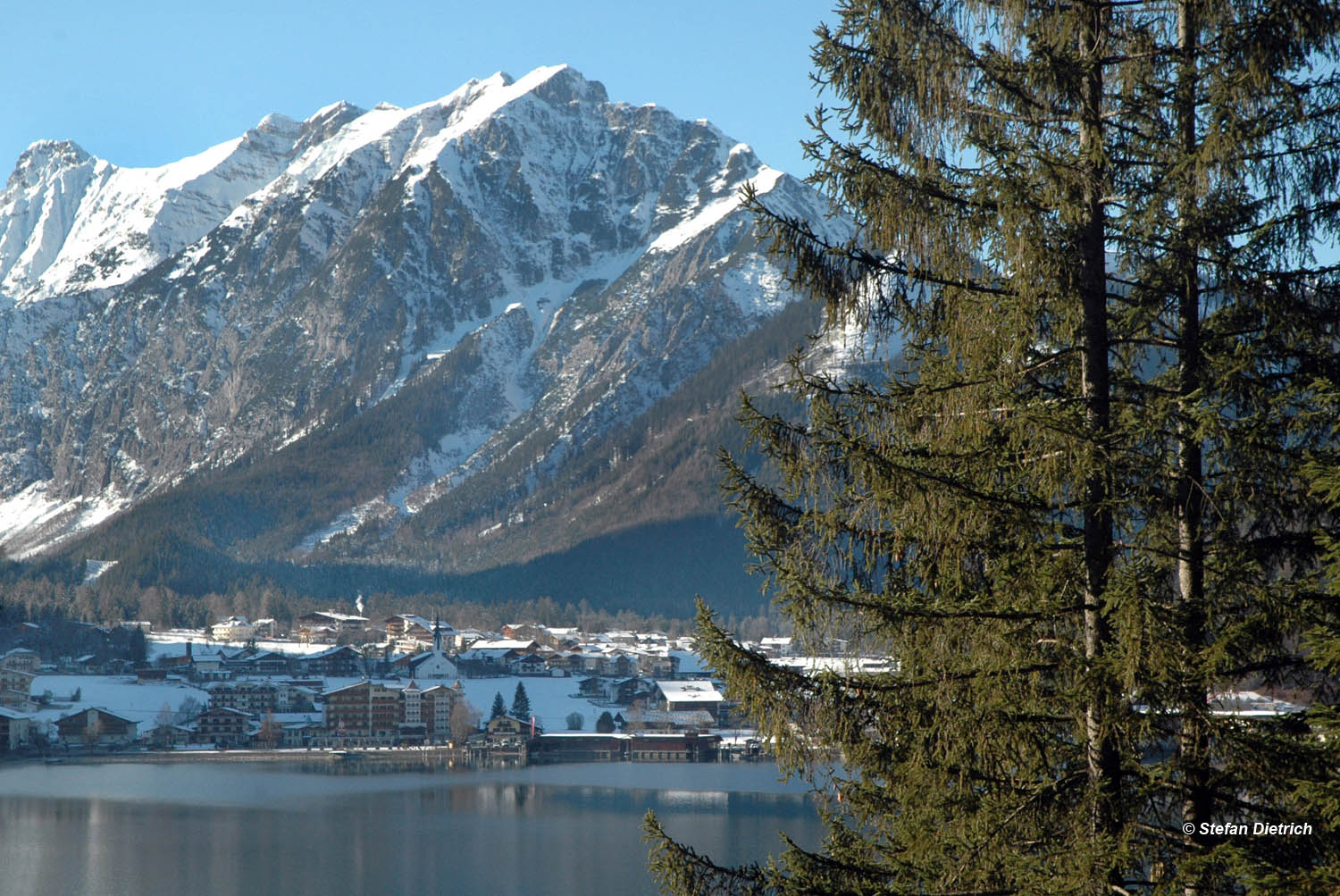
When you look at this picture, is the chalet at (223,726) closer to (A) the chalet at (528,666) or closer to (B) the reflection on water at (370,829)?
(B) the reflection on water at (370,829)

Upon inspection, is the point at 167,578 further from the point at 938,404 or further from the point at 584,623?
the point at 938,404

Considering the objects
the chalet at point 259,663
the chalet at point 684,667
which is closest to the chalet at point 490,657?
the chalet at point 684,667

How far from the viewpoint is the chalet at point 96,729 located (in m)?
83.4

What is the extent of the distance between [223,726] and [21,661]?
1066 inches

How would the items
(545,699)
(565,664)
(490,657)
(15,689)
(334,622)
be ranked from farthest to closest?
(334,622) → (490,657) → (565,664) → (545,699) → (15,689)

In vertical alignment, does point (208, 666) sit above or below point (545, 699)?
above

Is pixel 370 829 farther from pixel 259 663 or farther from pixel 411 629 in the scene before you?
pixel 411 629

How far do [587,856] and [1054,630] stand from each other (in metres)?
35.9

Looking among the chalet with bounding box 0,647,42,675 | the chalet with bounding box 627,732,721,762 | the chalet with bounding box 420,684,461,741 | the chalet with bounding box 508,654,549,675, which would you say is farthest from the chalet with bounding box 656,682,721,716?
the chalet with bounding box 0,647,42,675

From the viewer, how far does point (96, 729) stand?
84562mm

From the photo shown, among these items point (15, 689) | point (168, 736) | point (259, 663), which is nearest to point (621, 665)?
point (259, 663)

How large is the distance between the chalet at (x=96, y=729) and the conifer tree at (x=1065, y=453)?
279 feet

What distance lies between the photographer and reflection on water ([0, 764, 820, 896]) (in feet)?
124

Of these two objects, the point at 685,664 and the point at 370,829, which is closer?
the point at 370,829
